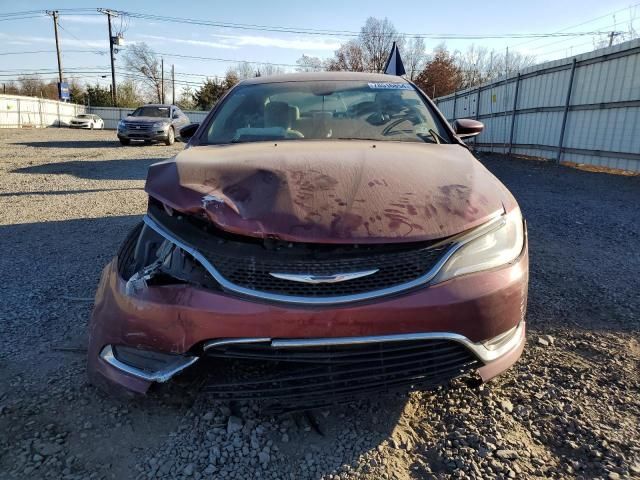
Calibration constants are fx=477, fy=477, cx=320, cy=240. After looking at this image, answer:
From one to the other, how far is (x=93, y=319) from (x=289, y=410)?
919mm

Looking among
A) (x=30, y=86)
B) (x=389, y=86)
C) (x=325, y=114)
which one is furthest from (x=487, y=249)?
(x=30, y=86)

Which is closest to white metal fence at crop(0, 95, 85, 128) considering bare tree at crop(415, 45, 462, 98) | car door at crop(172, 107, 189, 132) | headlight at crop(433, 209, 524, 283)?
car door at crop(172, 107, 189, 132)

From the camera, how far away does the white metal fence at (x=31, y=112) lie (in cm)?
3644

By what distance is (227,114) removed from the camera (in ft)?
11.0

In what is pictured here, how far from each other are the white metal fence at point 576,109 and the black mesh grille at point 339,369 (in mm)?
9489

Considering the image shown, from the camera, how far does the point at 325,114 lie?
3.28m

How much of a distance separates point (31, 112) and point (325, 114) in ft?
146

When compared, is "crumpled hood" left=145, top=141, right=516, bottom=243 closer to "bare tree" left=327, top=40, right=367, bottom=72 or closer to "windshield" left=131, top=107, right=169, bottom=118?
"windshield" left=131, top=107, right=169, bottom=118

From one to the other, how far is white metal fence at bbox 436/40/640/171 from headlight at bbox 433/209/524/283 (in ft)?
29.6

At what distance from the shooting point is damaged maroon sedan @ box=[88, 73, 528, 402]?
67.4 inches

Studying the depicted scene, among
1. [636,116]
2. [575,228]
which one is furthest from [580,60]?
[575,228]

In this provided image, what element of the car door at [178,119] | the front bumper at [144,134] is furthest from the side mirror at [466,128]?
the car door at [178,119]

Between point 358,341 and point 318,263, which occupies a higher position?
point 318,263

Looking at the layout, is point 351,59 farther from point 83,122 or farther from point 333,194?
point 333,194
